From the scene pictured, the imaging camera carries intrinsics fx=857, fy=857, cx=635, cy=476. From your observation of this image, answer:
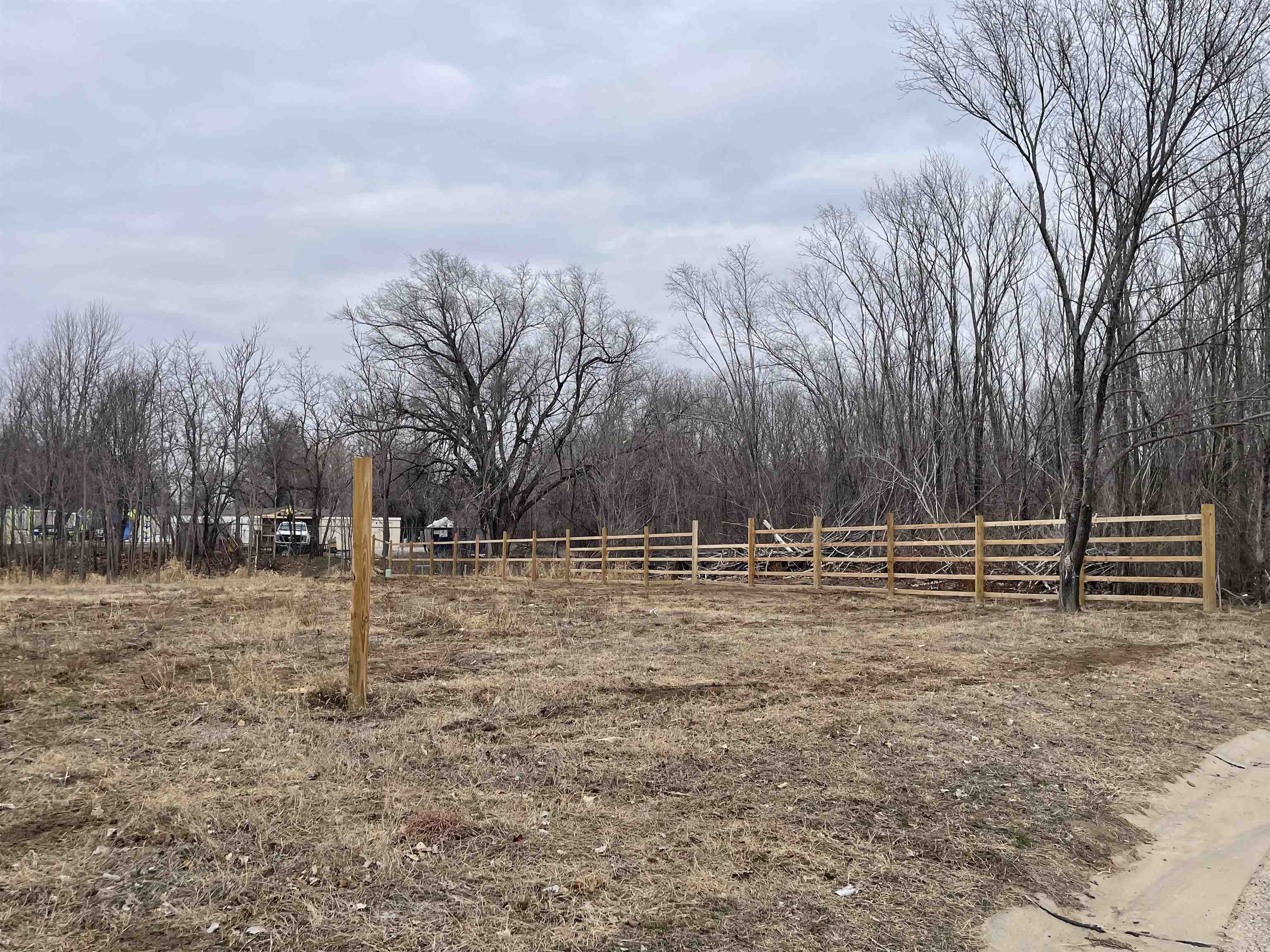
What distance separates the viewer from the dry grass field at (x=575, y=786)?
3031mm

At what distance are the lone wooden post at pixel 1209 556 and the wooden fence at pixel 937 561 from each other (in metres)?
0.02

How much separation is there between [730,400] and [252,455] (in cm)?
1902

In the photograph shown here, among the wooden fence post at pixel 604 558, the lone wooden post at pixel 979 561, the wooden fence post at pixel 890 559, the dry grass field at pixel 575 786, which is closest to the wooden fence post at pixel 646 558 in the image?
the wooden fence post at pixel 604 558

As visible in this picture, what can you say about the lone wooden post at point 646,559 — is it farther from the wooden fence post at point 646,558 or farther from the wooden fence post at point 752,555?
the wooden fence post at point 752,555

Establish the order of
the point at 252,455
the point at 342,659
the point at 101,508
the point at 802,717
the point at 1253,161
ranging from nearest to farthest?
the point at 802,717, the point at 342,659, the point at 1253,161, the point at 101,508, the point at 252,455

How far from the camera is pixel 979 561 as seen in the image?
49.4 ft

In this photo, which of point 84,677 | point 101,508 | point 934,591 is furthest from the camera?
point 101,508

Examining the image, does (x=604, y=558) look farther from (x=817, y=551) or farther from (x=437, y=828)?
(x=437, y=828)

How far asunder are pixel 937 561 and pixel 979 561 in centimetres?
159

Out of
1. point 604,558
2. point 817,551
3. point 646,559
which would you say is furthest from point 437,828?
point 604,558

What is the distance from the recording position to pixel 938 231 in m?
24.0

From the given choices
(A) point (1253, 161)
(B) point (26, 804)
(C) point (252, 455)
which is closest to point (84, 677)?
(B) point (26, 804)

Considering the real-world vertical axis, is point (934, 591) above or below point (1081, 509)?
below

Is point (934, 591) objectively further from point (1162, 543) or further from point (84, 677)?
point (84, 677)
